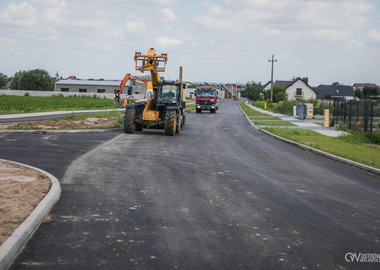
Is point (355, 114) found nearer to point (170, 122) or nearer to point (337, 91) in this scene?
point (170, 122)

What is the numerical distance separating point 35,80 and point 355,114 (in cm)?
10820

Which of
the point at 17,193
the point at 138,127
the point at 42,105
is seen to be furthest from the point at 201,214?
the point at 42,105

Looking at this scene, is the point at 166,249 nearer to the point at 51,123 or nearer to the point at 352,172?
the point at 352,172

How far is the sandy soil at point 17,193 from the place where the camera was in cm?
547

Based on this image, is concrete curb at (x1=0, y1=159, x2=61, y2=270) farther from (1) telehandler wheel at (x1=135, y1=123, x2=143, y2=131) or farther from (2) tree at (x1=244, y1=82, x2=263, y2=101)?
(2) tree at (x1=244, y1=82, x2=263, y2=101)

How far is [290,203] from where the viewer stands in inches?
291

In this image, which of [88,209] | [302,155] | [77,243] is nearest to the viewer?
[77,243]

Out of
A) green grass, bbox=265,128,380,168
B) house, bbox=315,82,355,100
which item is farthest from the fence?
house, bbox=315,82,355,100

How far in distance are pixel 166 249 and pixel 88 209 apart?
7.01 feet

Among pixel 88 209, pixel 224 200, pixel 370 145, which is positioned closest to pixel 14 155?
pixel 88 209

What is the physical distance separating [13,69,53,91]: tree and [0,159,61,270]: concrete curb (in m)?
119

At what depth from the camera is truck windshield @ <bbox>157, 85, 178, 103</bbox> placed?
2139 centimetres

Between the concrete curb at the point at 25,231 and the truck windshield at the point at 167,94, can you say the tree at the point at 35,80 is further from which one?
the concrete curb at the point at 25,231

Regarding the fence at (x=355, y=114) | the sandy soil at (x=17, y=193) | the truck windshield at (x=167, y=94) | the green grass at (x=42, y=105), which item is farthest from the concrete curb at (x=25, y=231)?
the green grass at (x=42, y=105)
